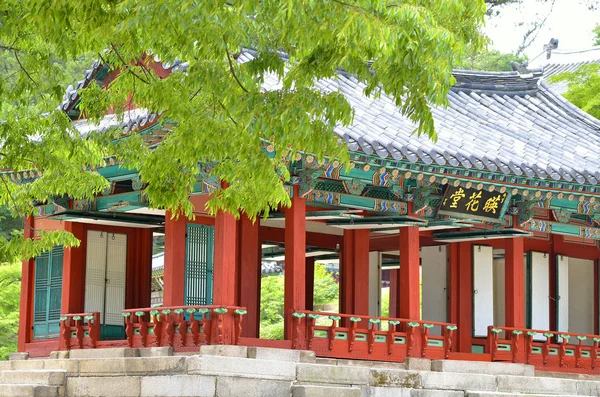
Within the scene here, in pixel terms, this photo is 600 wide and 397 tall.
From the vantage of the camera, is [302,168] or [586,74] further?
[586,74]

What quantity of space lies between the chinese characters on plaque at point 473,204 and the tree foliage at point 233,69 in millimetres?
6248

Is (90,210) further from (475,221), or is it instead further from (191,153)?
(191,153)

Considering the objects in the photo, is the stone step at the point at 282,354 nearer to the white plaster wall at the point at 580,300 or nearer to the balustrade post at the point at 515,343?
the balustrade post at the point at 515,343

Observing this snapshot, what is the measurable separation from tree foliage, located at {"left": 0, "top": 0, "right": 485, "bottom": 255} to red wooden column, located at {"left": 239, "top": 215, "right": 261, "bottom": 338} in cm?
512

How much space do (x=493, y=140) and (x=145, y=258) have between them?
562 centimetres

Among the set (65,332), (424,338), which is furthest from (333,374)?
(65,332)

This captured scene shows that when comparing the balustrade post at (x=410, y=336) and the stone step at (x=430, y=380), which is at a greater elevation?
the balustrade post at (x=410, y=336)

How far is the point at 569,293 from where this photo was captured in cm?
2047

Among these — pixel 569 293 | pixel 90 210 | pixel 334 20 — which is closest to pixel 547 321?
pixel 569 293

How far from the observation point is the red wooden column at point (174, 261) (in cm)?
1473

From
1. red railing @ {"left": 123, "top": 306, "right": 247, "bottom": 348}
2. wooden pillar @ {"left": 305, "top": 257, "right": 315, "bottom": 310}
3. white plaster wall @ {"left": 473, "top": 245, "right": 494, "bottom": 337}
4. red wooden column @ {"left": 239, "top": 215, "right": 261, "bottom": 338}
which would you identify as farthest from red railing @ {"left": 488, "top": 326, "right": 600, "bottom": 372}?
red railing @ {"left": 123, "top": 306, "right": 247, "bottom": 348}

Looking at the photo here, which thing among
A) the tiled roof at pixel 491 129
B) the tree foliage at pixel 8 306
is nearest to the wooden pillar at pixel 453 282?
the tiled roof at pixel 491 129

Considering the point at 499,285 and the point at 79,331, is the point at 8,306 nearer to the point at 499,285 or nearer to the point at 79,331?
the point at 79,331

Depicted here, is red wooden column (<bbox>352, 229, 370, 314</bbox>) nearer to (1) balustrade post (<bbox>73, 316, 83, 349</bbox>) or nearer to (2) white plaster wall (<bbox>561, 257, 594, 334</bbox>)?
(1) balustrade post (<bbox>73, 316, 83, 349</bbox>)
